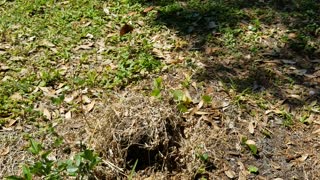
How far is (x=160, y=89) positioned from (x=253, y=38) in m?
1.29

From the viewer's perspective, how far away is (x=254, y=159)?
3.22 metres

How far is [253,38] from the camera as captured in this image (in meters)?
4.27

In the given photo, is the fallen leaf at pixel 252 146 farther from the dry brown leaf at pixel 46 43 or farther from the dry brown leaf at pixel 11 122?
the dry brown leaf at pixel 46 43

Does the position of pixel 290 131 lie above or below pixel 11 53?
below

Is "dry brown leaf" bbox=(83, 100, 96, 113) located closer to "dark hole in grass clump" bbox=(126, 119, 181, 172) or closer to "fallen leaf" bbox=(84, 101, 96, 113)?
"fallen leaf" bbox=(84, 101, 96, 113)

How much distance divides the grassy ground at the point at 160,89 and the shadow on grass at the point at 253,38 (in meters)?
0.01

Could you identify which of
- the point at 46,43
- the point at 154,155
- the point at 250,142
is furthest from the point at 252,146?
the point at 46,43

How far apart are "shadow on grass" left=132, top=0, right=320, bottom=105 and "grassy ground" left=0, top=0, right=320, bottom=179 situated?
0.01 meters

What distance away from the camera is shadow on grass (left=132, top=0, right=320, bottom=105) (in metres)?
3.86

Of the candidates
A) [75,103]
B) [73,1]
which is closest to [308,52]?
[75,103]

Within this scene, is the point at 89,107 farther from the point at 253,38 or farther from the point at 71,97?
the point at 253,38

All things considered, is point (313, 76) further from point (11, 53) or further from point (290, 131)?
point (11, 53)

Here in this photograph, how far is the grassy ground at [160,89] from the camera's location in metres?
3.05

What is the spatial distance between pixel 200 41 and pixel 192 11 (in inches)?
20.4
